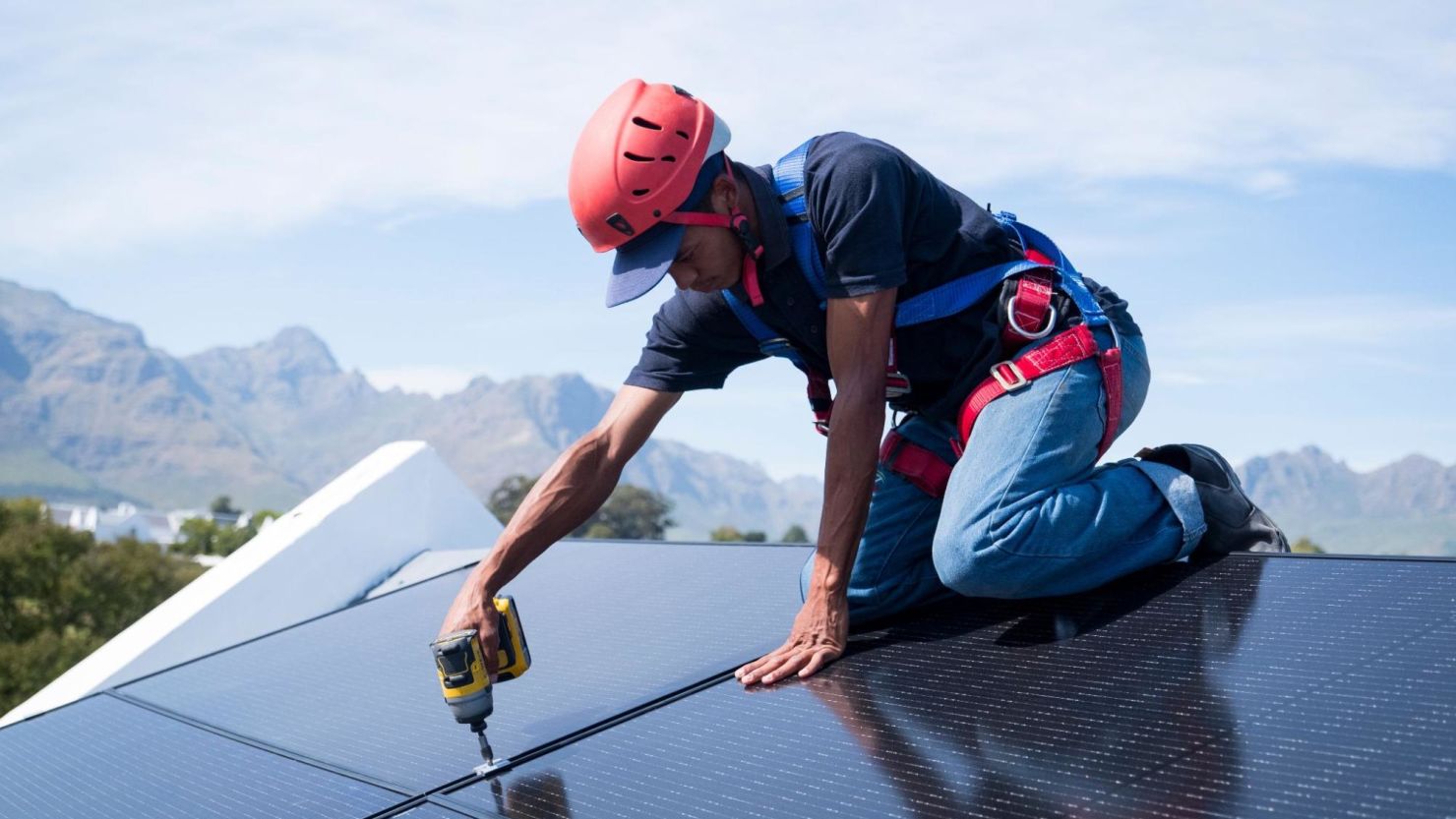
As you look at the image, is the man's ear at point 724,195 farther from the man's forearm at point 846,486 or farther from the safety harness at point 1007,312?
the man's forearm at point 846,486

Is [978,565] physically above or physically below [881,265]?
below

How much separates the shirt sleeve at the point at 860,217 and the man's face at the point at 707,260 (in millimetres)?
217

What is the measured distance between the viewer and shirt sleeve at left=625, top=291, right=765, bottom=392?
333 cm

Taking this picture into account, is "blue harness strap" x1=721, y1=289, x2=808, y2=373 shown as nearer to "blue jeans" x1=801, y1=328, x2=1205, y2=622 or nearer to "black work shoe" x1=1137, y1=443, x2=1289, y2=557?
"blue jeans" x1=801, y1=328, x2=1205, y2=622

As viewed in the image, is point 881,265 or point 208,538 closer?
point 881,265

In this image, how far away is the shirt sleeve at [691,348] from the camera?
3326 mm

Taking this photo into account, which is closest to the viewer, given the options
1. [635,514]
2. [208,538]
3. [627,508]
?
[208,538]

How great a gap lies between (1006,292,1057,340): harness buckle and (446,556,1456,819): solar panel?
59 centimetres

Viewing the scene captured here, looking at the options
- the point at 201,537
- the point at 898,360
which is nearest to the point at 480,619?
the point at 898,360

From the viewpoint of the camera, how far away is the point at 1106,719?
2176mm

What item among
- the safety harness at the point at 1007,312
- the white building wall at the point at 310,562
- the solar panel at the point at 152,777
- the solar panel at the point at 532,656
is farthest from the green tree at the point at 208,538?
the safety harness at the point at 1007,312

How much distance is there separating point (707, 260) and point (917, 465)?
789 millimetres

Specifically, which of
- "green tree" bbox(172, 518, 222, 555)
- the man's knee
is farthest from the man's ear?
"green tree" bbox(172, 518, 222, 555)

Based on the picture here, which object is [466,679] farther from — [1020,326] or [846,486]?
[1020,326]
